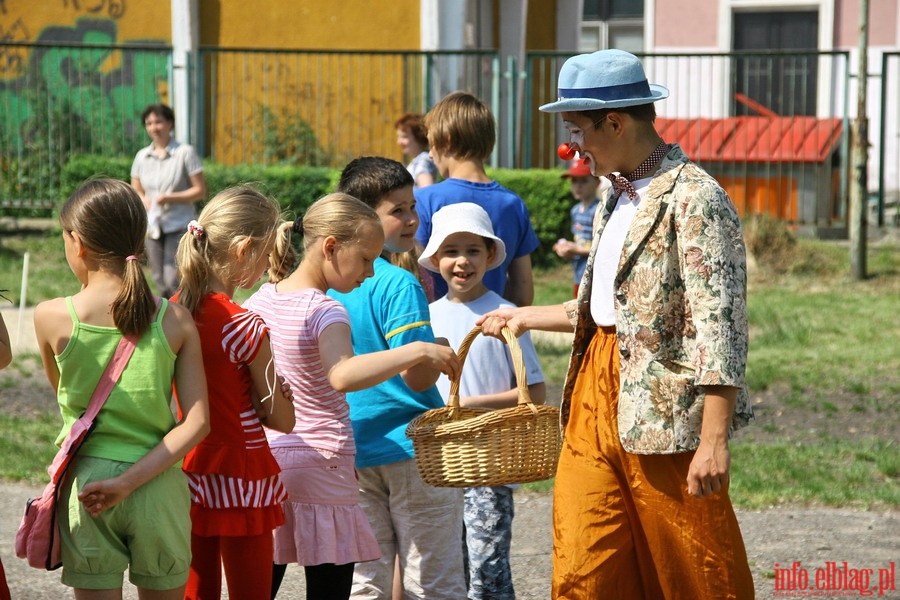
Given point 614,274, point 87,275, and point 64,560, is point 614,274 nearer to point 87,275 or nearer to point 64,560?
point 87,275

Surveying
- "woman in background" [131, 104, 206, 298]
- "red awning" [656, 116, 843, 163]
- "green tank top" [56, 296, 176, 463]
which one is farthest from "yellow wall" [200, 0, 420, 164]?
"green tank top" [56, 296, 176, 463]

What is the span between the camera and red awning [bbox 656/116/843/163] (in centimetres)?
1450

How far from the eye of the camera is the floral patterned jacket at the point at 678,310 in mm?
3076

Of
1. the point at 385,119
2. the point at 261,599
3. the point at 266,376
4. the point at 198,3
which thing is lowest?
the point at 261,599

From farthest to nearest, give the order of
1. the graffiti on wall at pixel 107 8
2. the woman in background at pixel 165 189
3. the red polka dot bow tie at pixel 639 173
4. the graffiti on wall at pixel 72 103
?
the graffiti on wall at pixel 107 8
the graffiti on wall at pixel 72 103
the woman in background at pixel 165 189
the red polka dot bow tie at pixel 639 173

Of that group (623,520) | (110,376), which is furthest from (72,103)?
(623,520)

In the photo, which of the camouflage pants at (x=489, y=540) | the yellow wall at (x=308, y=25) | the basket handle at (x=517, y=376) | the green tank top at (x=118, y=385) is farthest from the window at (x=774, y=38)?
the green tank top at (x=118, y=385)

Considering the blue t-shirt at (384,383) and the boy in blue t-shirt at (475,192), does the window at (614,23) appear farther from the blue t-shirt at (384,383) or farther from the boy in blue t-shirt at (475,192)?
the blue t-shirt at (384,383)

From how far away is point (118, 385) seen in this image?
3117mm

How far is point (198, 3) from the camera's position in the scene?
14.6 m

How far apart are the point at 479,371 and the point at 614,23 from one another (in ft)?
68.1

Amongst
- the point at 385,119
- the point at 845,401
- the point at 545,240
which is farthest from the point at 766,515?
the point at 385,119

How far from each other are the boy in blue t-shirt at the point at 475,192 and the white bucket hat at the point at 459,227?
1.35 feet

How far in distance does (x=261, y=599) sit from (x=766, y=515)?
310 centimetres
